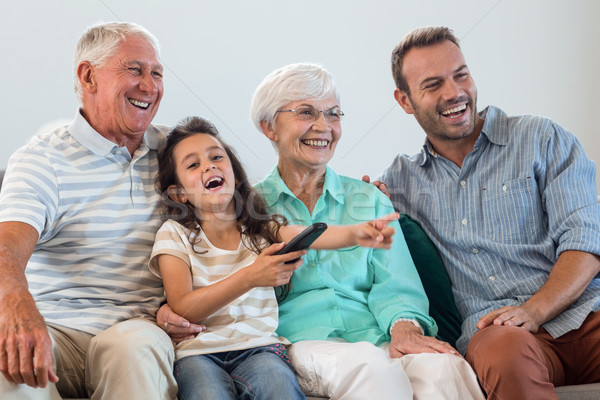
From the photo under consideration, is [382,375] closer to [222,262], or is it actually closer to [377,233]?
[377,233]

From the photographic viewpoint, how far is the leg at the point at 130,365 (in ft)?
4.18

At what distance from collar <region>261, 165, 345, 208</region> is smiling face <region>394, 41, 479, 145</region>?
1.21ft

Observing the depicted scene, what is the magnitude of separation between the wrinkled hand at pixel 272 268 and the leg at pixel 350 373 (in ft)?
0.75

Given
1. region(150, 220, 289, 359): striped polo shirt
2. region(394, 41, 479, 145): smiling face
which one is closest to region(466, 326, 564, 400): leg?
region(150, 220, 289, 359): striped polo shirt

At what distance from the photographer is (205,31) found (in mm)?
2633

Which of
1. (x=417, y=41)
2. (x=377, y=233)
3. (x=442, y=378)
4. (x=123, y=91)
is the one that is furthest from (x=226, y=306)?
(x=417, y=41)

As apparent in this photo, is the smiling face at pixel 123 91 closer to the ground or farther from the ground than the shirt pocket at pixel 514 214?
farther from the ground

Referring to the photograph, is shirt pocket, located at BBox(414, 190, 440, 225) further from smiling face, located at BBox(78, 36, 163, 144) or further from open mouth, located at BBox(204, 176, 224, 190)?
smiling face, located at BBox(78, 36, 163, 144)

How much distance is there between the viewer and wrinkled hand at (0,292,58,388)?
44.6 inches

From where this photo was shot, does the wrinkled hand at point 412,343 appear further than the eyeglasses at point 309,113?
No

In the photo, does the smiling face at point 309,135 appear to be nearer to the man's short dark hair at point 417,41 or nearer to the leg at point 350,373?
the man's short dark hair at point 417,41

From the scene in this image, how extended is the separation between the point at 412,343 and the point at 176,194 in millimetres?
764

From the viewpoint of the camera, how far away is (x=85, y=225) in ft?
5.31

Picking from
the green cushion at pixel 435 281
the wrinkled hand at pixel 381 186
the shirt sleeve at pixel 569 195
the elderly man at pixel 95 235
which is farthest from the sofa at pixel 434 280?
the elderly man at pixel 95 235
